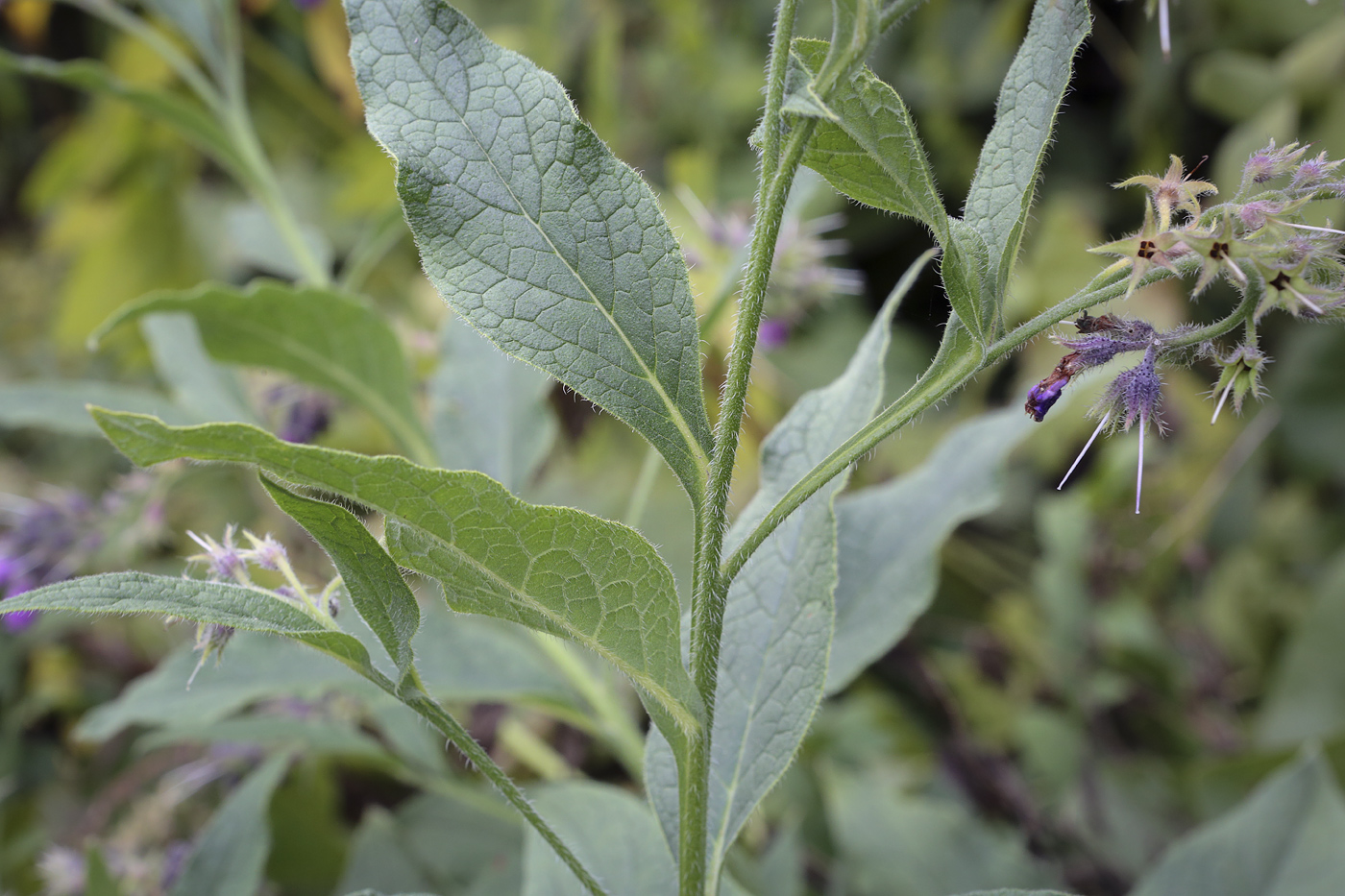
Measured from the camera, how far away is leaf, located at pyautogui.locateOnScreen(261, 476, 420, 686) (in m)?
0.45

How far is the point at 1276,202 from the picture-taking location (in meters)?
0.44

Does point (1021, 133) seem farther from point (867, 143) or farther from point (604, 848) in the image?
point (604, 848)

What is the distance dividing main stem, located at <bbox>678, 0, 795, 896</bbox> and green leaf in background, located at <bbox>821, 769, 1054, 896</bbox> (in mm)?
612

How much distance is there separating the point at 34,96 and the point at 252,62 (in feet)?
2.58

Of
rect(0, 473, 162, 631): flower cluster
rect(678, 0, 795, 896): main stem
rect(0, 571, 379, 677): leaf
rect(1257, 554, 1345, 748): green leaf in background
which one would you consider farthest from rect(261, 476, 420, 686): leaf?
rect(1257, 554, 1345, 748): green leaf in background

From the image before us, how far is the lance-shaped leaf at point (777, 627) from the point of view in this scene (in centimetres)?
58

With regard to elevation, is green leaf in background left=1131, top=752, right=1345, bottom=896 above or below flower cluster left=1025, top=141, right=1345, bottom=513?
below

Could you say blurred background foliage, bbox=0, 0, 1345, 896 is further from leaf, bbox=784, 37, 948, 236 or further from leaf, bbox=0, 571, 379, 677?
leaf, bbox=0, 571, 379, 677

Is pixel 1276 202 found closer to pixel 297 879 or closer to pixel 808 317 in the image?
pixel 297 879

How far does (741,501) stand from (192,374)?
2.71ft

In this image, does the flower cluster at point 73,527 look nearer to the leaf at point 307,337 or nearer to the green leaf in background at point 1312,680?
the leaf at point 307,337

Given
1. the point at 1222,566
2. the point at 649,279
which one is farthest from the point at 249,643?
the point at 1222,566

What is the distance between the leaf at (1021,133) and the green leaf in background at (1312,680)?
1.26 metres

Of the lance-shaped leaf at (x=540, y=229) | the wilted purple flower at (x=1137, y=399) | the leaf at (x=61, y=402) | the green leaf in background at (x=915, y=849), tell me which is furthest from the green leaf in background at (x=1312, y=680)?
the leaf at (x=61, y=402)
